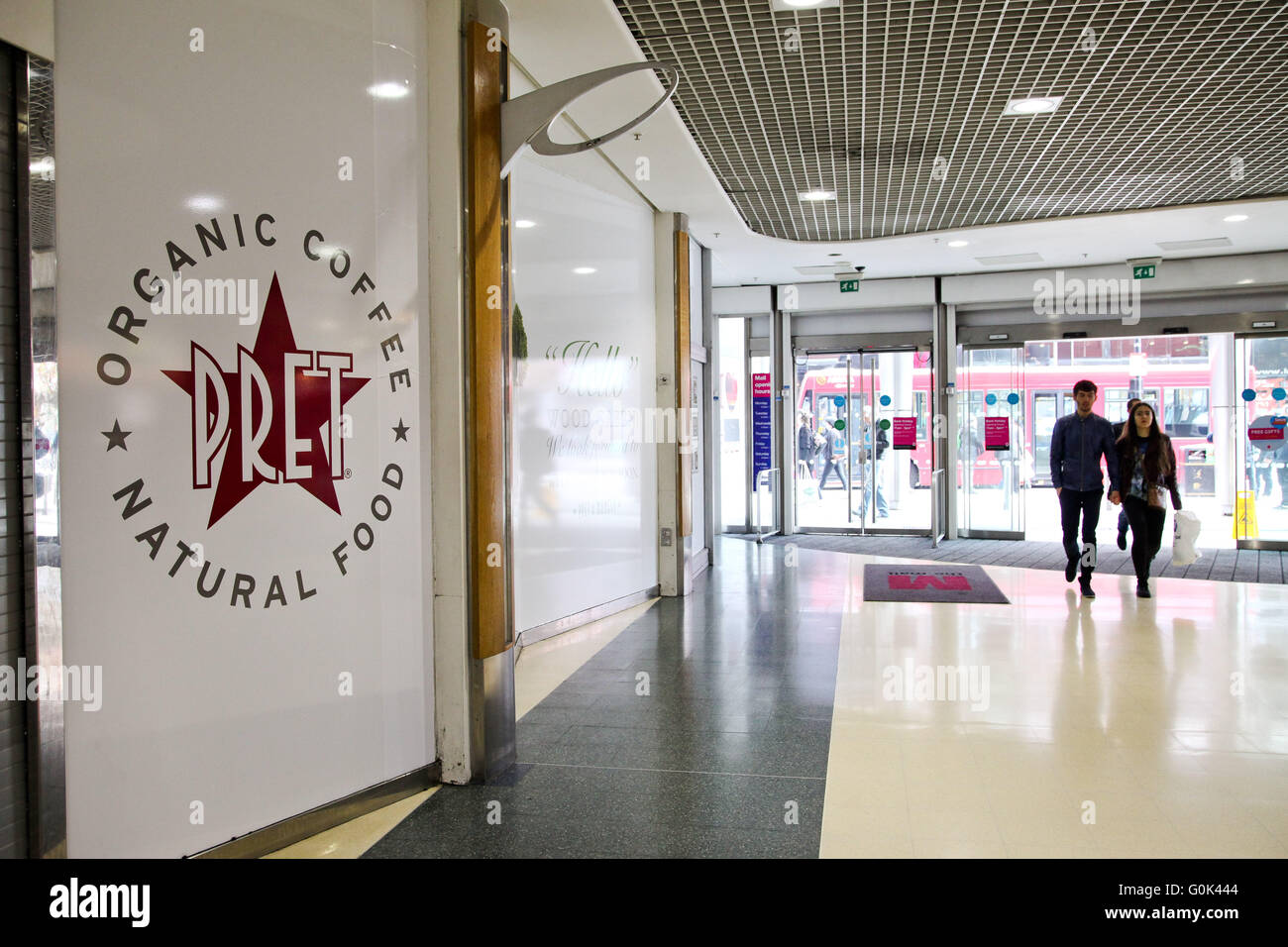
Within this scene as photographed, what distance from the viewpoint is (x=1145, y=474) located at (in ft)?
24.2

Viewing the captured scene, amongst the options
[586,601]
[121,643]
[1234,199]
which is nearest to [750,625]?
[586,601]

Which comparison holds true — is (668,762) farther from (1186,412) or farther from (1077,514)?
(1186,412)

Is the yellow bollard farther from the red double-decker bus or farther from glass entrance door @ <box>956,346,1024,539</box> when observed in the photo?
glass entrance door @ <box>956,346,1024,539</box>

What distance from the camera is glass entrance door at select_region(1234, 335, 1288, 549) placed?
432 inches

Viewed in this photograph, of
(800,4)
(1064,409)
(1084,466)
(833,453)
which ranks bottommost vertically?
(1084,466)

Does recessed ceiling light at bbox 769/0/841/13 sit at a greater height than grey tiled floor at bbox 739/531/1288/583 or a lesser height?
greater

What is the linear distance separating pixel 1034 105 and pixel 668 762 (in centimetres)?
480

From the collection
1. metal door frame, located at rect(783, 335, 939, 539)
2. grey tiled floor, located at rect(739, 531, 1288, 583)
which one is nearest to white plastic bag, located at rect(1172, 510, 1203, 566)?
grey tiled floor, located at rect(739, 531, 1288, 583)

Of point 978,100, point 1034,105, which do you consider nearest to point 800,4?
point 978,100

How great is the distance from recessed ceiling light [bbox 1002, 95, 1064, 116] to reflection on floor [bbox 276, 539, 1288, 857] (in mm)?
3481

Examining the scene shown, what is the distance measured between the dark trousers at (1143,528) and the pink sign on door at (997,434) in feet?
15.6

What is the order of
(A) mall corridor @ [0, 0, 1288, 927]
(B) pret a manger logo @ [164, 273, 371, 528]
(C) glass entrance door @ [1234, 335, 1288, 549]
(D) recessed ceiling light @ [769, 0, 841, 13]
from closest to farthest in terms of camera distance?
(A) mall corridor @ [0, 0, 1288, 927] → (B) pret a manger logo @ [164, 273, 371, 528] → (D) recessed ceiling light @ [769, 0, 841, 13] → (C) glass entrance door @ [1234, 335, 1288, 549]

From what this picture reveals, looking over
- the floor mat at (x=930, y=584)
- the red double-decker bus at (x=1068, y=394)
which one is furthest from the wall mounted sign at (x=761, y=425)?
the floor mat at (x=930, y=584)
